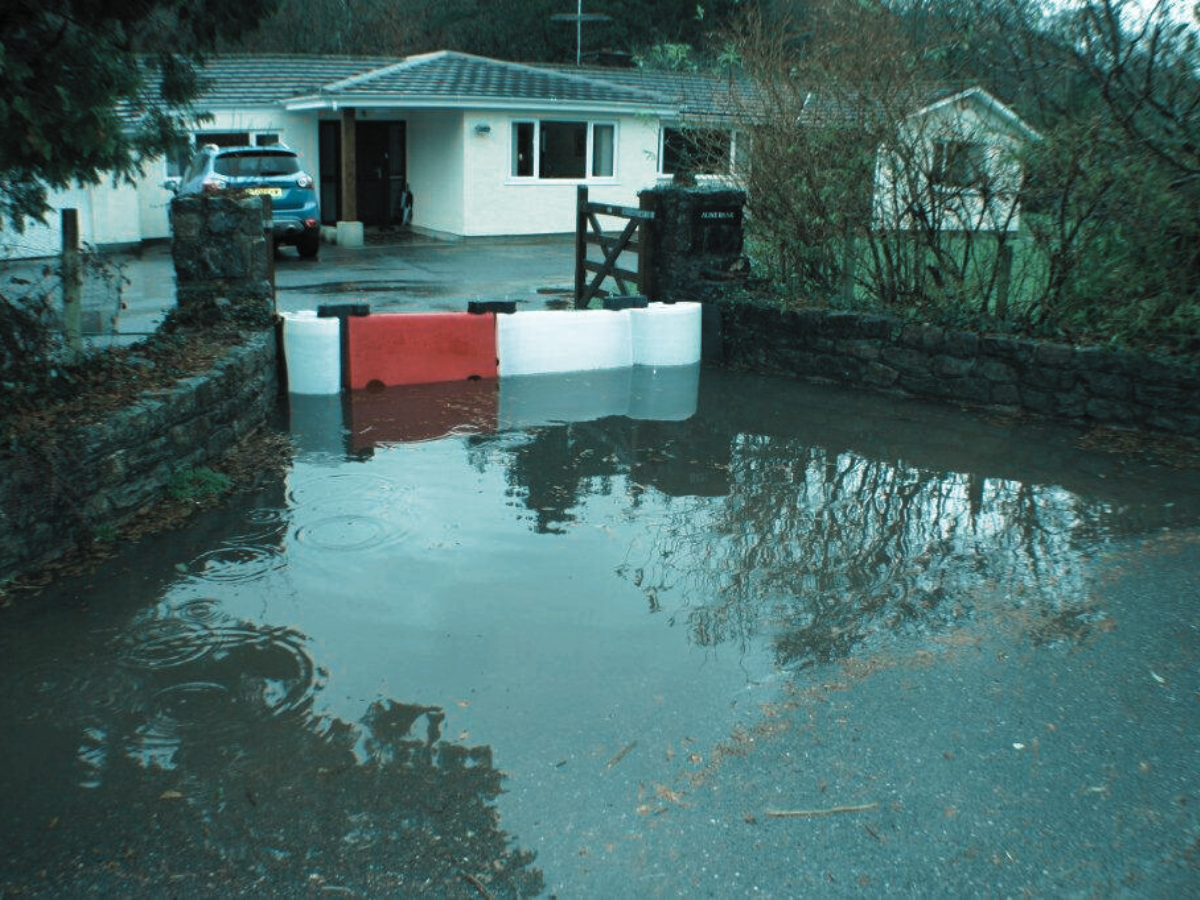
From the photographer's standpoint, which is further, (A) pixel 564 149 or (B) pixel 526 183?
(A) pixel 564 149

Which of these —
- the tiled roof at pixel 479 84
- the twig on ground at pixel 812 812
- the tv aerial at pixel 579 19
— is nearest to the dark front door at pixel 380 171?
the tiled roof at pixel 479 84

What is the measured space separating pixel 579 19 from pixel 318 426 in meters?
30.3

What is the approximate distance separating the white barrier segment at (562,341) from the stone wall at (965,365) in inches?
43.1

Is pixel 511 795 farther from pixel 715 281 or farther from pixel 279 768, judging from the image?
pixel 715 281

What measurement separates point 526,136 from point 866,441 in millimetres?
17787

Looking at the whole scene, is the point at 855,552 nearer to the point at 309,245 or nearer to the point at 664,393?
the point at 664,393

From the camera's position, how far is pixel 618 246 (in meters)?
12.8

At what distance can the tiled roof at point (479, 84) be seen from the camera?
76.2ft

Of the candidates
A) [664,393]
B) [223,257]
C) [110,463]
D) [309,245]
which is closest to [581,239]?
[664,393]

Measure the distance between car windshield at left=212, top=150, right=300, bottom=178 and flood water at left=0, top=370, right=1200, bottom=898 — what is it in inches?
537

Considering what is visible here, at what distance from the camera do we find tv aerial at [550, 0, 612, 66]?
35.9 m

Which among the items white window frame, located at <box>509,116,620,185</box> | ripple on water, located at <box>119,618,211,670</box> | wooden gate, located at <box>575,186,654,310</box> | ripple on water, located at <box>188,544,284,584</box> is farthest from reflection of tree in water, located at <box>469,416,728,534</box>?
white window frame, located at <box>509,116,620,185</box>

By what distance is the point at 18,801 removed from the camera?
151 inches

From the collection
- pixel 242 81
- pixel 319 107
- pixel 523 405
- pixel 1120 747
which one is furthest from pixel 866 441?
pixel 242 81
